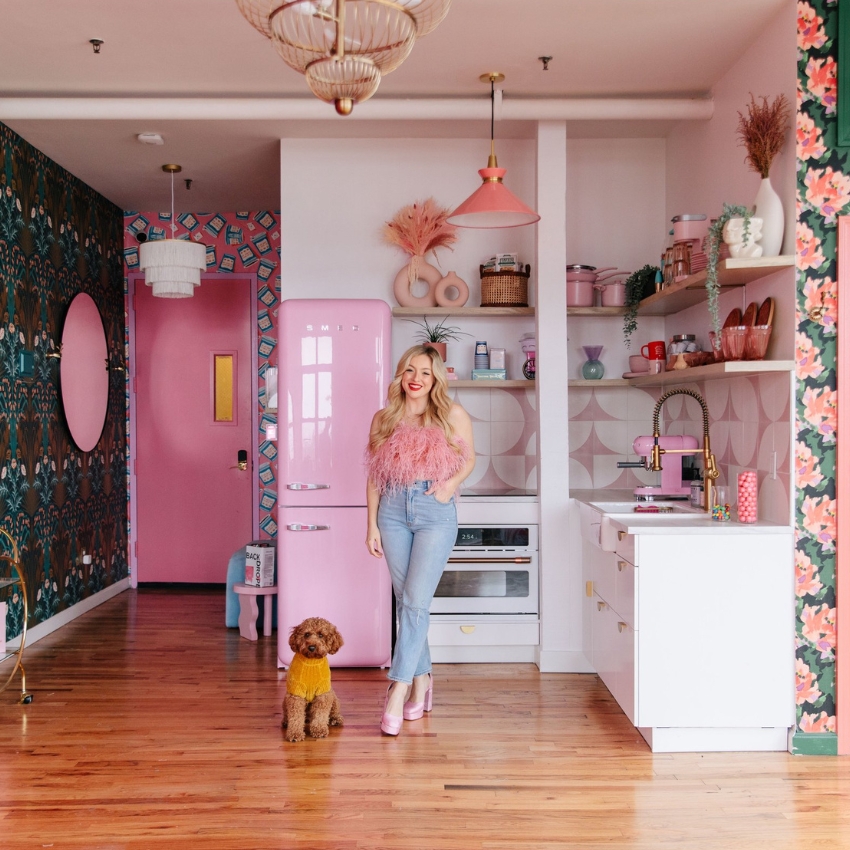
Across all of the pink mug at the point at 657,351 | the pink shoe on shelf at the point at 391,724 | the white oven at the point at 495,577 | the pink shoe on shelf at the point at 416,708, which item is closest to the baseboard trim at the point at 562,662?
Answer: the white oven at the point at 495,577

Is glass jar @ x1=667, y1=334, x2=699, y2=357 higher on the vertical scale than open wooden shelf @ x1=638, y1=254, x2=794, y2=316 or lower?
lower

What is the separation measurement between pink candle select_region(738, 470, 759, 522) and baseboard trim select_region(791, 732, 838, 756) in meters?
0.77

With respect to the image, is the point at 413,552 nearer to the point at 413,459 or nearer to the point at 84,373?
the point at 413,459

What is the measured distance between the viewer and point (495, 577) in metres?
4.07

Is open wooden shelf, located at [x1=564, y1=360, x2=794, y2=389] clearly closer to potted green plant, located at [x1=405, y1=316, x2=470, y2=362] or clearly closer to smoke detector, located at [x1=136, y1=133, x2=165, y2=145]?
potted green plant, located at [x1=405, y1=316, x2=470, y2=362]

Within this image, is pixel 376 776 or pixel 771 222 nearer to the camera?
pixel 376 776

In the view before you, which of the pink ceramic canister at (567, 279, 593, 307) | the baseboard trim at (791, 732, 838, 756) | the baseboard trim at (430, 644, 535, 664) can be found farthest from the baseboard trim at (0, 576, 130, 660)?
the baseboard trim at (791, 732, 838, 756)

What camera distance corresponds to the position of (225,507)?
608 centimetres

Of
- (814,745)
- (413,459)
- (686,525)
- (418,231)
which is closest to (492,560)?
(413,459)

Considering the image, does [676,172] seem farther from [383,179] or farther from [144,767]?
[144,767]

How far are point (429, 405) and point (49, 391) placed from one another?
2584mm

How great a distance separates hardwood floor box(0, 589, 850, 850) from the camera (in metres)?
2.42

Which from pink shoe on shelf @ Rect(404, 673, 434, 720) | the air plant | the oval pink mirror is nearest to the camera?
pink shoe on shelf @ Rect(404, 673, 434, 720)

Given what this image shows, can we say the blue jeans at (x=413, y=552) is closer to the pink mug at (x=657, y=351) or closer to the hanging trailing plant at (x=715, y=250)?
the hanging trailing plant at (x=715, y=250)
